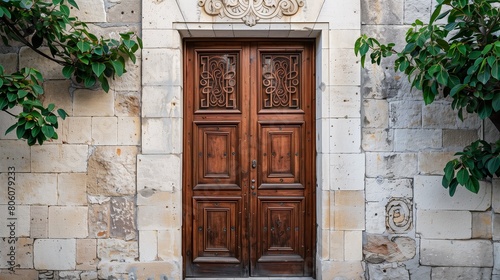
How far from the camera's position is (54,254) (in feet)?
11.3

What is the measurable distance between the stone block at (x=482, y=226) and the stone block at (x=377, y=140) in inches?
35.1

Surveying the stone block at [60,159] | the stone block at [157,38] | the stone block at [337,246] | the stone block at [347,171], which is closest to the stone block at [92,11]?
the stone block at [157,38]

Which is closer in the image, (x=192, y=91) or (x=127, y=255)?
(x=127, y=255)

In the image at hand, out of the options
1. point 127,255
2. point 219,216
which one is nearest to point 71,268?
point 127,255

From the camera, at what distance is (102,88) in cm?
343

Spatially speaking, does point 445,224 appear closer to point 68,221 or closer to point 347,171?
point 347,171

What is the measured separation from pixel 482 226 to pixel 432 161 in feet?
2.17

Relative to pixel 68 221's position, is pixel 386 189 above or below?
above

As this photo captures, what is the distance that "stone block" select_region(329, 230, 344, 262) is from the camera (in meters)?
3.44

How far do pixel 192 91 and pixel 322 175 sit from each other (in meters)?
1.32

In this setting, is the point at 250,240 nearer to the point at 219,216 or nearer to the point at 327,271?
the point at 219,216

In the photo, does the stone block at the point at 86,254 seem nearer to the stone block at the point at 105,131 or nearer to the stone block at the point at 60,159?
the stone block at the point at 60,159

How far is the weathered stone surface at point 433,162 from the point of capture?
136 inches

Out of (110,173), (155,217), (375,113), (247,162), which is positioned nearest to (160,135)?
(110,173)
